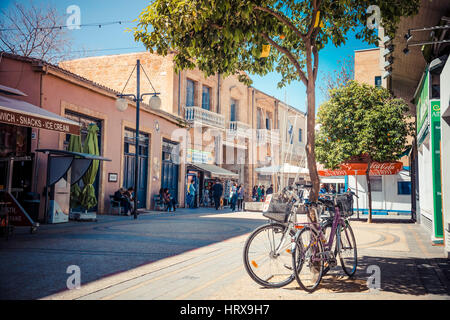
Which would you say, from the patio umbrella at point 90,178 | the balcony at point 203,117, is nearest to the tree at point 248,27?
the patio umbrella at point 90,178

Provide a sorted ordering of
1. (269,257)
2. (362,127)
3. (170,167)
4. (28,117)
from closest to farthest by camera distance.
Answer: (269,257)
(28,117)
(362,127)
(170,167)

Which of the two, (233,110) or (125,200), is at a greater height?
(233,110)

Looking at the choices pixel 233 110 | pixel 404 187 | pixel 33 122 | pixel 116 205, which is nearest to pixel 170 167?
pixel 116 205

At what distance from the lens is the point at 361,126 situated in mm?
15953

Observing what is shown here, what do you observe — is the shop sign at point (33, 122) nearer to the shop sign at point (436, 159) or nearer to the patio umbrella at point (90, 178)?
the patio umbrella at point (90, 178)

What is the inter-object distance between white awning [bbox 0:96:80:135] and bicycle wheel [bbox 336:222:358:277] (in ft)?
23.1

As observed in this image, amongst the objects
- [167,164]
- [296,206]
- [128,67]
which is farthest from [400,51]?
[128,67]

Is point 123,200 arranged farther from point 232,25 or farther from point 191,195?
point 232,25

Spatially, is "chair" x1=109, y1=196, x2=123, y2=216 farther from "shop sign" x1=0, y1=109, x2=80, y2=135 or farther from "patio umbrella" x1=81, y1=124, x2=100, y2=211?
"shop sign" x1=0, y1=109, x2=80, y2=135

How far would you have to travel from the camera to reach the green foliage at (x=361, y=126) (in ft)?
51.0

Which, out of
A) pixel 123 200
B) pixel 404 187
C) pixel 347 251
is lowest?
pixel 347 251

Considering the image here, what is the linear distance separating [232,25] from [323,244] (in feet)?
11.9

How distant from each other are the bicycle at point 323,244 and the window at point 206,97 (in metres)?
23.3
